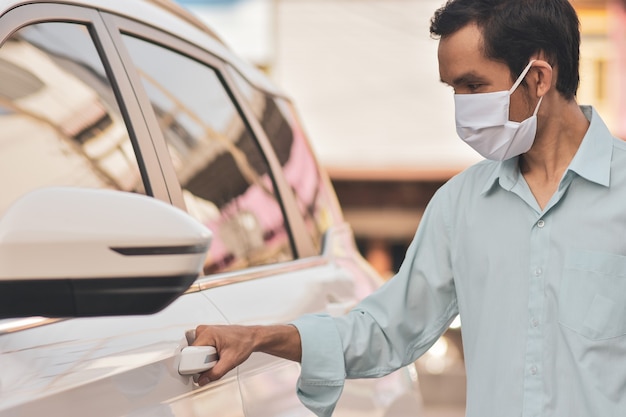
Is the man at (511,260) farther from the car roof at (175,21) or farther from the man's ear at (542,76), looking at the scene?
the car roof at (175,21)

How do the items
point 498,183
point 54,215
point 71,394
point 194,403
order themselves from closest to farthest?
point 54,215, point 71,394, point 194,403, point 498,183

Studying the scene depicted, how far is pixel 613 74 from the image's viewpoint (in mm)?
18828

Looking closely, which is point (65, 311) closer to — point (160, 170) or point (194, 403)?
point (194, 403)

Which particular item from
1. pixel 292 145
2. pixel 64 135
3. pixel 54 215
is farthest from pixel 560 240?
pixel 292 145

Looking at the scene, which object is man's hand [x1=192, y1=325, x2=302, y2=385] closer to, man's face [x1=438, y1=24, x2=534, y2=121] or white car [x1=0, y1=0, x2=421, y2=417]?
white car [x1=0, y1=0, x2=421, y2=417]

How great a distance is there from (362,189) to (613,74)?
4507mm

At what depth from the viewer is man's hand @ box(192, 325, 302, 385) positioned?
2.16m

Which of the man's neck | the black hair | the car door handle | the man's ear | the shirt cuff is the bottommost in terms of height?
the shirt cuff

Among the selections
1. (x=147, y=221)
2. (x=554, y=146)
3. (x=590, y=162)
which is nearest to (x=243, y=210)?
(x=554, y=146)

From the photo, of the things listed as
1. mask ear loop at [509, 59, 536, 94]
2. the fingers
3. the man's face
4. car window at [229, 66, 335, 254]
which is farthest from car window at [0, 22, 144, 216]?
car window at [229, 66, 335, 254]

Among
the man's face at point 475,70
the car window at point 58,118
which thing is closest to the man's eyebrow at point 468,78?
the man's face at point 475,70

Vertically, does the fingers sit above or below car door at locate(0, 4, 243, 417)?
below

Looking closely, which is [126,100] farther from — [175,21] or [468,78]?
[468,78]

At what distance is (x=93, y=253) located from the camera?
154cm
